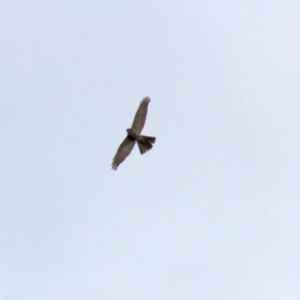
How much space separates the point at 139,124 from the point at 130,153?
1290mm

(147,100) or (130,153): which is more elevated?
(147,100)

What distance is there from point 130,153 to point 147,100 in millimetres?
2382

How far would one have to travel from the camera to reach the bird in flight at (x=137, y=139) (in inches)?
1158

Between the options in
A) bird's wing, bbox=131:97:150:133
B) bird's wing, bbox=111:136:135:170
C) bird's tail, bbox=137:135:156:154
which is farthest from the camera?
bird's wing, bbox=131:97:150:133

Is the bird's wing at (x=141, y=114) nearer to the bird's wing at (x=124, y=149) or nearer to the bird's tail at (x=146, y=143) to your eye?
the bird's wing at (x=124, y=149)

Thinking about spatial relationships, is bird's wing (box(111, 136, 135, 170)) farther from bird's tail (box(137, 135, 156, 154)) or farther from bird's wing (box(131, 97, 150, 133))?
bird's wing (box(131, 97, 150, 133))

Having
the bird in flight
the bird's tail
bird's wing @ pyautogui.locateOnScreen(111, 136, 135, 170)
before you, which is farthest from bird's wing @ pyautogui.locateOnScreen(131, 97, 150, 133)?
the bird's tail

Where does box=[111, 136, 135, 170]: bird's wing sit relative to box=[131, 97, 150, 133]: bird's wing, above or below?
below

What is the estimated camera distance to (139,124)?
30.2m

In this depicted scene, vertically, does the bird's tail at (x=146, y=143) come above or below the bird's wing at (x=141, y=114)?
below

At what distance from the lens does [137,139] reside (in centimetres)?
2967

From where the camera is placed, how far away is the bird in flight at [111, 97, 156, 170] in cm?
2942

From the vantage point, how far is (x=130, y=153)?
98.1 feet

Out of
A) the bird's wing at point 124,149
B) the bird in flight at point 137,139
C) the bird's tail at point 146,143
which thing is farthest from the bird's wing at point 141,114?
the bird's tail at point 146,143
